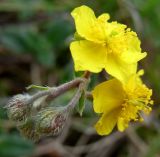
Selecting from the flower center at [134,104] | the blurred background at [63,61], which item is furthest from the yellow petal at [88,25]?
the blurred background at [63,61]

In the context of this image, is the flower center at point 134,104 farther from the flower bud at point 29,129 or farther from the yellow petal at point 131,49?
the flower bud at point 29,129

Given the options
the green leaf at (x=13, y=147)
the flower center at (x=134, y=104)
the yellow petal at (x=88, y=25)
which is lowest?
the green leaf at (x=13, y=147)

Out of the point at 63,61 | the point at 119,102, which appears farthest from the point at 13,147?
the point at 119,102

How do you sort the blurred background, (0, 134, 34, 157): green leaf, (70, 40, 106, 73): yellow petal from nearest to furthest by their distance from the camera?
(70, 40, 106, 73): yellow petal < (0, 134, 34, 157): green leaf < the blurred background

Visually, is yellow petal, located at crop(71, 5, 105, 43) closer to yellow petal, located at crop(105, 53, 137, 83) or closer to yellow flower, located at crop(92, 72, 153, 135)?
yellow petal, located at crop(105, 53, 137, 83)

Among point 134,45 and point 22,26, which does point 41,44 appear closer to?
point 22,26

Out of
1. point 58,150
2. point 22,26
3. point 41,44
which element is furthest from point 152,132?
point 22,26

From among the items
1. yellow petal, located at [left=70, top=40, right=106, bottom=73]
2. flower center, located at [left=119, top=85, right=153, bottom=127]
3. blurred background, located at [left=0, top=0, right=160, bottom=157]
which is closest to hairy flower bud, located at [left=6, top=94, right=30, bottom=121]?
yellow petal, located at [left=70, top=40, right=106, bottom=73]

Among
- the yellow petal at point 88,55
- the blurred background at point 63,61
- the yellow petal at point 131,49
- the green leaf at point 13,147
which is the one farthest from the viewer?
the blurred background at point 63,61
